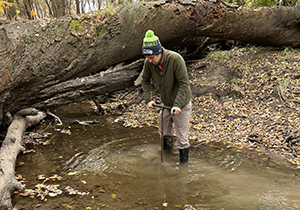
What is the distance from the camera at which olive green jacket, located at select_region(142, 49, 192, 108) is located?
12.6ft

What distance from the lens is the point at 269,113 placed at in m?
6.05

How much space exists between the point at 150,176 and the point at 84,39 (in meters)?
3.17

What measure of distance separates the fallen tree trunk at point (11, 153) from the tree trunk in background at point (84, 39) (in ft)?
1.29

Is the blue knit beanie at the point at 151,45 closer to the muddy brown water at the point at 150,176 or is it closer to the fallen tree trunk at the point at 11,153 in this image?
the muddy brown water at the point at 150,176

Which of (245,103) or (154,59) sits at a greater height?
(154,59)

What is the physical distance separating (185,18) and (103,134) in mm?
3948

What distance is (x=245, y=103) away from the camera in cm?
678

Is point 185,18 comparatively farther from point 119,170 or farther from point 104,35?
point 119,170

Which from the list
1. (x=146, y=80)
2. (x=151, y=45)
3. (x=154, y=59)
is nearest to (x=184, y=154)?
(x=146, y=80)

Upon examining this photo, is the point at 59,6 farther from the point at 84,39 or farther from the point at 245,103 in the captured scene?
the point at 245,103

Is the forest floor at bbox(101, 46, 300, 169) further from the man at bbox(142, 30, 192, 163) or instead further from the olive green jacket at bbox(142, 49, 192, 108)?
the olive green jacket at bbox(142, 49, 192, 108)

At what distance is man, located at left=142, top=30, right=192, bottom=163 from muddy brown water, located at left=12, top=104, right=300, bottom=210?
671 mm

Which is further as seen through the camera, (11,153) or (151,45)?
(11,153)

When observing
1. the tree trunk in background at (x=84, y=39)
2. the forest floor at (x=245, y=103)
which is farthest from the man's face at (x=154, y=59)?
the forest floor at (x=245, y=103)
